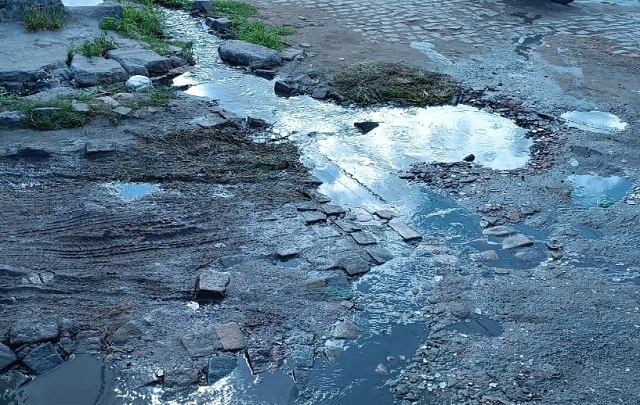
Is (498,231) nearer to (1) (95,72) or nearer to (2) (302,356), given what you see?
(2) (302,356)

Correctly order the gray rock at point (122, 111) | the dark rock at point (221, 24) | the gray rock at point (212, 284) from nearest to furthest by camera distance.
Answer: the gray rock at point (212, 284)
the gray rock at point (122, 111)
the dark rock at point (221, 24)

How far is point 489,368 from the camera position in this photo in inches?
167

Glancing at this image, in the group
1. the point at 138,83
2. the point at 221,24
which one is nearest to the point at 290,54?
the point at 221,24

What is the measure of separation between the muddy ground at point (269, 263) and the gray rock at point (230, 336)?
29mm

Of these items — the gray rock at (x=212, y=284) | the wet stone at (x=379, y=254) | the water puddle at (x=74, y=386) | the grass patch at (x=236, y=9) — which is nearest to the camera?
the water puddle at (x=74, y=386)

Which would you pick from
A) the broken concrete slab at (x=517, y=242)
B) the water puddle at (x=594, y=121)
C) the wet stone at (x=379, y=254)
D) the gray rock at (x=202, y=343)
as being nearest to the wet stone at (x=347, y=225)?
the wet stone at (x=379, y=254)

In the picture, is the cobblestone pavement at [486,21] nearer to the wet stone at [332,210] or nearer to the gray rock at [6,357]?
the wet stone at [332,210]

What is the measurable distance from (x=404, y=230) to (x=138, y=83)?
428cm

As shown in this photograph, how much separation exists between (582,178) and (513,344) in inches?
111

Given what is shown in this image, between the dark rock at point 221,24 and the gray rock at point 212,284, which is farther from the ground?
the dark rock at point 221,24

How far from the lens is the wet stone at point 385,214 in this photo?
588cm

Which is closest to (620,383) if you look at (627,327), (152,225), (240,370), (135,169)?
(627,327)

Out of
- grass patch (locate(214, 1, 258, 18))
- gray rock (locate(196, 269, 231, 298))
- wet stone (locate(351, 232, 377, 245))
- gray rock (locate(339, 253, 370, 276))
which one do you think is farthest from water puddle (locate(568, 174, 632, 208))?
grass patch (locate(214, 1, 258, 18))

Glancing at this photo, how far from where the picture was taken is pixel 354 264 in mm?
5164
